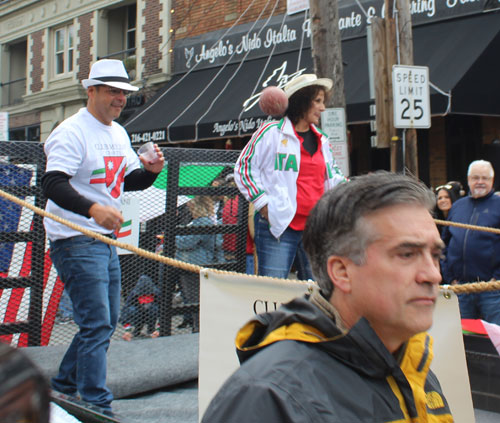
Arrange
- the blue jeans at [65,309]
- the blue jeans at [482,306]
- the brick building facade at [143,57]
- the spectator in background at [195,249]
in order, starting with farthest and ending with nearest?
1. the brick building facade at [143,57]
2. the spectator in background at [195,249]
3. the blue jeans at [65,309]
4. the blue jeans at [482,306]

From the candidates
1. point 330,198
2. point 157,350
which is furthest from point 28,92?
point 330,198

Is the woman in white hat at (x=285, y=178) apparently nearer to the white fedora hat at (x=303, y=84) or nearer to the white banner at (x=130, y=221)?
the white fedora hat at (x=303, y=84)

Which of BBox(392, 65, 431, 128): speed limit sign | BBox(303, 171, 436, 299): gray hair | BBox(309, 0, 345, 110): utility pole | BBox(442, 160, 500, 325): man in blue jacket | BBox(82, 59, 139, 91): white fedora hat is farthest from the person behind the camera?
BBox(309, 0, 345, 110): utility pole

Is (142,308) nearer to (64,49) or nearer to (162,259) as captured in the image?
(162,259)

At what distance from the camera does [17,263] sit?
479cm

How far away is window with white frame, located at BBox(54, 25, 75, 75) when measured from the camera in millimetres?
21016

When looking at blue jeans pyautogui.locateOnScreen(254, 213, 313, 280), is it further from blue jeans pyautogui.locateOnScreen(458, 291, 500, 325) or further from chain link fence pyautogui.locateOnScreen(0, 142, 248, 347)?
blue jeans pyautogui.locateOnScreen(458, 291, 500, 325)

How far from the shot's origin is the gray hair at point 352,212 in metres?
1.60

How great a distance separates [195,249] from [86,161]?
7.51 feet

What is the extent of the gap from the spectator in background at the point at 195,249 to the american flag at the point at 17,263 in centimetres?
114

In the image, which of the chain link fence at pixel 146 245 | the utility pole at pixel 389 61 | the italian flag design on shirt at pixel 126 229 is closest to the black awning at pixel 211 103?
the utility pole at pixel 389 61

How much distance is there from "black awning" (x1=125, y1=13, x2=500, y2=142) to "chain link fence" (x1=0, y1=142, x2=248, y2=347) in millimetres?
5262

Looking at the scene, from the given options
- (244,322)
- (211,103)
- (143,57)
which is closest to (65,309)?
(244,322)

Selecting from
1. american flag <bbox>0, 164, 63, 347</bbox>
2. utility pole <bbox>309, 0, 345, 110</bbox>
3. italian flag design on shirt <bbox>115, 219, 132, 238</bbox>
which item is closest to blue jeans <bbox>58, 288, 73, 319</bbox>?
american flag <bbox>0, 164, 63, 347</bbox>
